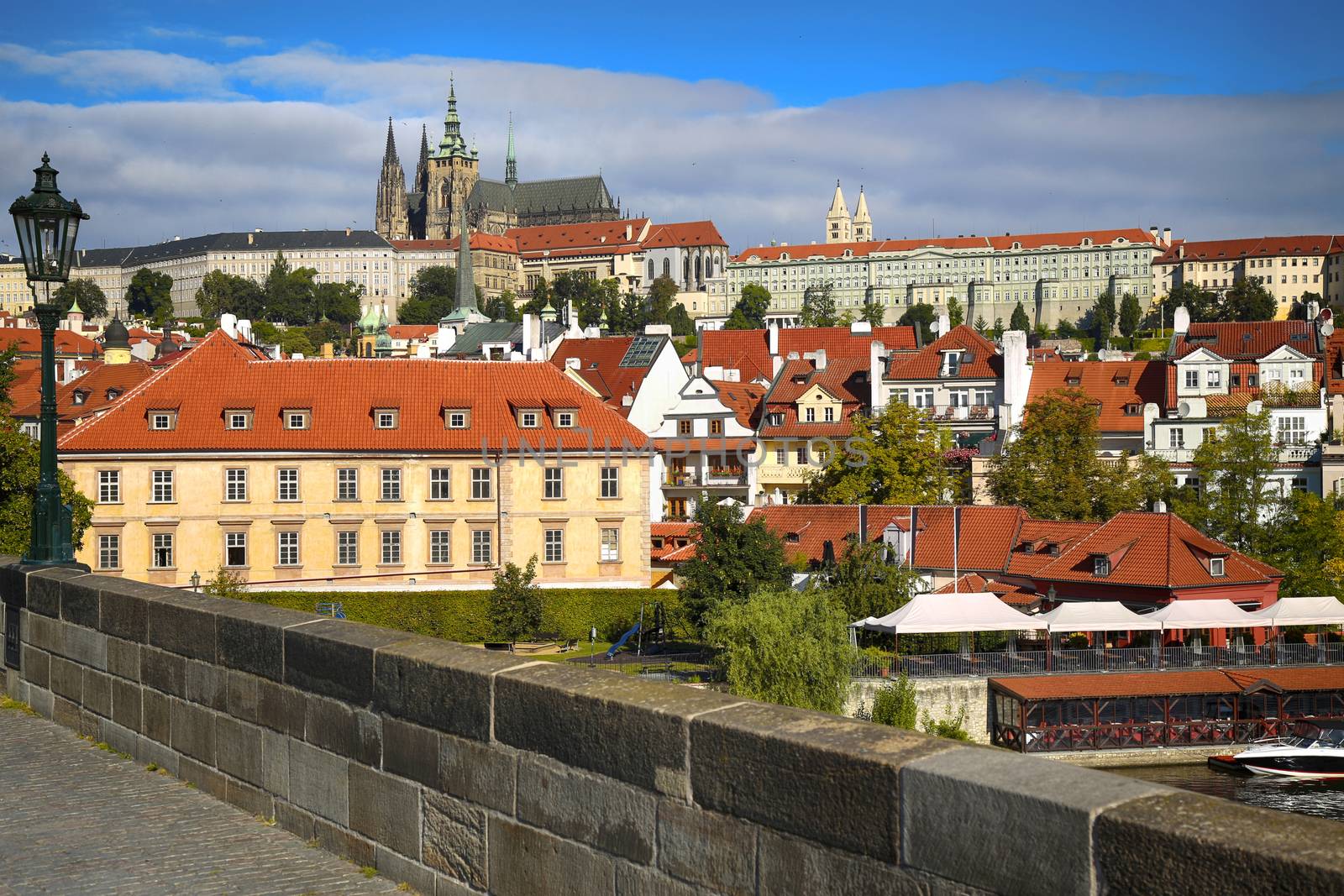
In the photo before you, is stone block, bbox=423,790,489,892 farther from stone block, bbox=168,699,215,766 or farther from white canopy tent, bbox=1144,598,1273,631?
white canopy tent, bbox=1144,598,1273,631

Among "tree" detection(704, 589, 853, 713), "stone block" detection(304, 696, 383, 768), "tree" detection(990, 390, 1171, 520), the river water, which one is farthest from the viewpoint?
"tree" detection(990, 390, 1171, 520)

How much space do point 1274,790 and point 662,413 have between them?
3776 cm

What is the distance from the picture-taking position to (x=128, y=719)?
10.5 metres

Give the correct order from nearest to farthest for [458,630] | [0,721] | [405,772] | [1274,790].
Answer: [405,772]
[0,721]
[1274,790]
[458,630]

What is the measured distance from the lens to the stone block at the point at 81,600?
36.7 feet

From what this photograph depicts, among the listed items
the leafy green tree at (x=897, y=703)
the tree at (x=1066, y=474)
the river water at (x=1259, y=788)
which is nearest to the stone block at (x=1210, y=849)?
the river water at (x=1259, y=788)

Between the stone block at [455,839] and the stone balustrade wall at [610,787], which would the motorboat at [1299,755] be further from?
the stone block at [455,839]

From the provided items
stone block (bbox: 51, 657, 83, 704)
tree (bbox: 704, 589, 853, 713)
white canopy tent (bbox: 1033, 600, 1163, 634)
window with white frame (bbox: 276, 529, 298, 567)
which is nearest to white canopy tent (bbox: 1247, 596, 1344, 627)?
white canopy tent (bbox: 1033, 600, 1163, 634)

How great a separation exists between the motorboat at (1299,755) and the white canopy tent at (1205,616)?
311cm

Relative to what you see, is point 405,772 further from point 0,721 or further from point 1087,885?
point 0,721

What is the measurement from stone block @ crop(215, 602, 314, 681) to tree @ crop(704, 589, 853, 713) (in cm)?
3233

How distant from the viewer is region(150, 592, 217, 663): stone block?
9406 mm

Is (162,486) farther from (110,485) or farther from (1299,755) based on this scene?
(1299,755)

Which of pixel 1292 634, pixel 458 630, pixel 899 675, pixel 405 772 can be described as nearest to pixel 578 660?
pixel 458 630
